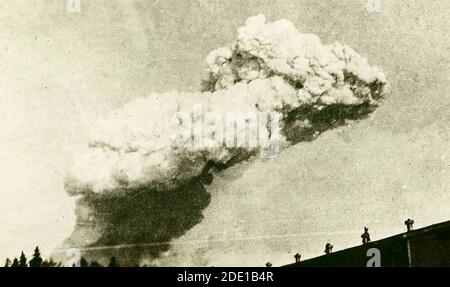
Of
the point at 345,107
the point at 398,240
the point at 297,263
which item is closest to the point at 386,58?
the point at 345,107

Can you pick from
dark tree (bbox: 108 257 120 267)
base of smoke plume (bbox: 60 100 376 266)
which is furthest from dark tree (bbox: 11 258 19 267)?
dark tree (bbox: 108 257 120 267)

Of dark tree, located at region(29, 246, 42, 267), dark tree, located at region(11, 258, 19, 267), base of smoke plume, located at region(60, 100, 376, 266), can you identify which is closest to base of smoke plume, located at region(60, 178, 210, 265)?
base of smoke plume, located at region(60, 100, 376, 266)

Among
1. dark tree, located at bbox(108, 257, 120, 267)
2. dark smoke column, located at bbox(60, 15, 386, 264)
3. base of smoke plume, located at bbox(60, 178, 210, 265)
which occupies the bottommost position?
dark tree, located at bbox(108, 257, 120, 267)

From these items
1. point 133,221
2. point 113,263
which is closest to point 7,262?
point 113,263

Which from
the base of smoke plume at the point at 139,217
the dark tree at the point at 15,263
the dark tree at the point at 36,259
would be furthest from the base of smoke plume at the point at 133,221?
the dark tree at the point at 15,263

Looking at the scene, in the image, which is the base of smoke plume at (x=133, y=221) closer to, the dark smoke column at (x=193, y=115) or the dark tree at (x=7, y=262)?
the dark smoke column at (x=193, y=115)

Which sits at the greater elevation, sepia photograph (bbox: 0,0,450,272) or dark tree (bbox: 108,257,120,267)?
sepia photograph (bbox: 0,0,450,272)

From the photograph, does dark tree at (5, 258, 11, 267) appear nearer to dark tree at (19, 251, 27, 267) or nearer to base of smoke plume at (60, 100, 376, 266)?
dark tree at (19, 251, 27, 267)

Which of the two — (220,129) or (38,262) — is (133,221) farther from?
(220,129)
